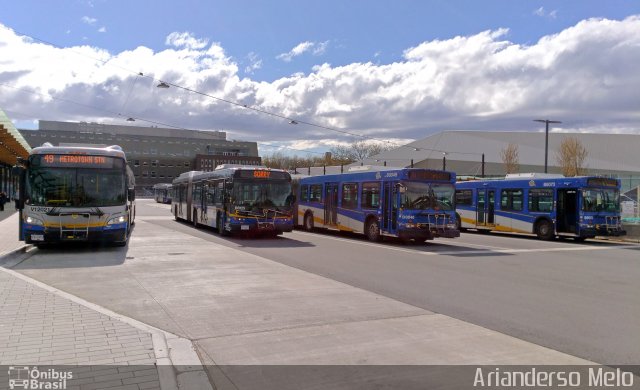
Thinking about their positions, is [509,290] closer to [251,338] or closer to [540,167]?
[251,338]

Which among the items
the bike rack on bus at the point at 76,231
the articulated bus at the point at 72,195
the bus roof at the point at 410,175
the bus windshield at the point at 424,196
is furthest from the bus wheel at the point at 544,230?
the bike rack on bus at the point at 76,231

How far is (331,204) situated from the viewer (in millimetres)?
23781

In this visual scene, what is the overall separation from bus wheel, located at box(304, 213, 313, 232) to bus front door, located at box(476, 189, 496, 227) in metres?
8.79

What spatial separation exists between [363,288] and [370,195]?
441 inches

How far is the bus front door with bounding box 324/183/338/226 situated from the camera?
923 inches

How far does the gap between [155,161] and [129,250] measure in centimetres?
10618

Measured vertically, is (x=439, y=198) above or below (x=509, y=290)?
above

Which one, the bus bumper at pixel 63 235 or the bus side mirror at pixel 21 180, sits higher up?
the bus side mirror at pixel 21 180

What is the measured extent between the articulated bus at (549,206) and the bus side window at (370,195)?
8438 mm

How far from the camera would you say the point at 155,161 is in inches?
→ 4589

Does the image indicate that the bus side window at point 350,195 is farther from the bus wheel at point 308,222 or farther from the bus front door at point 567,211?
the bus front door at point 567,211

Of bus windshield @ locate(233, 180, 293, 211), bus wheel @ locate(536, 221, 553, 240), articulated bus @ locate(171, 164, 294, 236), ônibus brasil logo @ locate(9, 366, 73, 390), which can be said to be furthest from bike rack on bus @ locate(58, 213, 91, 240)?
bus wheel @ locate(536, 221, 553, 240)

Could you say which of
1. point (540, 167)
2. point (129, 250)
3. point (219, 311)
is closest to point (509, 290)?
point (219, 311)

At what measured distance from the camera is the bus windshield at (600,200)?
22016 mm
